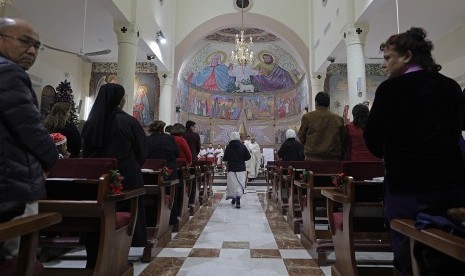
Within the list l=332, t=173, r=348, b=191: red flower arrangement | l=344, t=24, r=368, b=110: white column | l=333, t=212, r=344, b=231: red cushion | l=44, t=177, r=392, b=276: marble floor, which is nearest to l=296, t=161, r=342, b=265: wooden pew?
l=44, t=177, r=392, b=276: marble floor

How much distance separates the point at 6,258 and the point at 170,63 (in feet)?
40.3

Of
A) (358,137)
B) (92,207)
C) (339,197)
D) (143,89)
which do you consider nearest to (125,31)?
(143,89)

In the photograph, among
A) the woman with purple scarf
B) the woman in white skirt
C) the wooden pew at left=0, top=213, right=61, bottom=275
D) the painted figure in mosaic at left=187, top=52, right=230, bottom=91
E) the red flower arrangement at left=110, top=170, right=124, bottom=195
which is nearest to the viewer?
the wooden pew at left=0, top=213, right=61, bottom=275

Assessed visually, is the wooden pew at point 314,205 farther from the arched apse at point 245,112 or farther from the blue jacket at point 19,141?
the arched apse at point 245,112

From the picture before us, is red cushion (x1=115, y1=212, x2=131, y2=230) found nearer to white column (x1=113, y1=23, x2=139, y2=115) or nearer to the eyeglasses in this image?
the eyeglasses

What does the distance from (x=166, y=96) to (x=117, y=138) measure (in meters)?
10.5

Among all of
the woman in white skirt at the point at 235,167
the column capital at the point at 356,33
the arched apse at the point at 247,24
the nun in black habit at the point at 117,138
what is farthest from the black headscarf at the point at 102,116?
the arched apse at the point at 247,24

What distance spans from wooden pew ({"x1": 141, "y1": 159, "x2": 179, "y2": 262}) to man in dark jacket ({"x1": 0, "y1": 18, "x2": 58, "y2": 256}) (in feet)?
6.58

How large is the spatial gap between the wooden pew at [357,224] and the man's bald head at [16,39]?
6.95 feet

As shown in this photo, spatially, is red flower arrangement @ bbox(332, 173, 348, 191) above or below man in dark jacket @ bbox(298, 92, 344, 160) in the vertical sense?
below

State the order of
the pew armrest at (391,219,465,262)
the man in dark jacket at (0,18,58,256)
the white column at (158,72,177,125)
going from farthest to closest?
the white column at (158,72,177,125), the man in dark jacket at (0,18,58,256), the pew armrest at (391,219,465,262)

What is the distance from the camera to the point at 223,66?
20.4 meters

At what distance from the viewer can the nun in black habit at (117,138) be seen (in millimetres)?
2838

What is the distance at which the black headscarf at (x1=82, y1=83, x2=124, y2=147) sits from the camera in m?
2.82
